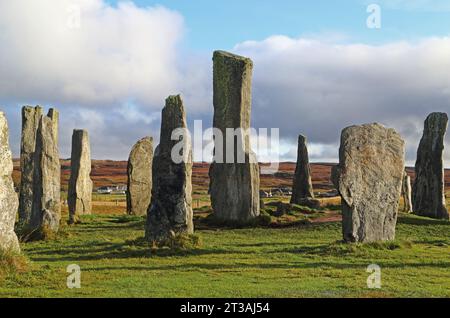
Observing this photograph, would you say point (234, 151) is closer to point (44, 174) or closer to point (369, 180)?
point (44, 174)

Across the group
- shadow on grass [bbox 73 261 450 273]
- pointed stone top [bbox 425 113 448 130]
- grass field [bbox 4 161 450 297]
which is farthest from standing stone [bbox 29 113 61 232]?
pointed stone top [bbox 425 113 448 130]

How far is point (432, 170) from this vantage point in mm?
28672

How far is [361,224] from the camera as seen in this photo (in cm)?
1855

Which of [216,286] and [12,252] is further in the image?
[12,252]

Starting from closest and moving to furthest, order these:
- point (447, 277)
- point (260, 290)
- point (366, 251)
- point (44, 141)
Result: point (260, 290) → point (447, 277) → point (366, 251) → point (44, 141)

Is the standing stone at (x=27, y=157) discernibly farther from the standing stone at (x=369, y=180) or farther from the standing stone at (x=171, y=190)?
the standing stone at (x=369, y=180)

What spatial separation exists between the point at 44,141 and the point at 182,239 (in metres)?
9.30

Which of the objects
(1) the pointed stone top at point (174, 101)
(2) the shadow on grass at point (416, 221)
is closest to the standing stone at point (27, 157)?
(1) the pointed stone top at point (174, 101)

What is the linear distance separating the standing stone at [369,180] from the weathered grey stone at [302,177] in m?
14.7

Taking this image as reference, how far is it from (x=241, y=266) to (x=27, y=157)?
56.3 feet

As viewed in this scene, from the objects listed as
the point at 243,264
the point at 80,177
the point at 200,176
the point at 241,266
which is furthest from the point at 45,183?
the point at 200,176

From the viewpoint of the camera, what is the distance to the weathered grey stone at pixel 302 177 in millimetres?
34219

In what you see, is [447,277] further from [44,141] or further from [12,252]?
[44,141]
